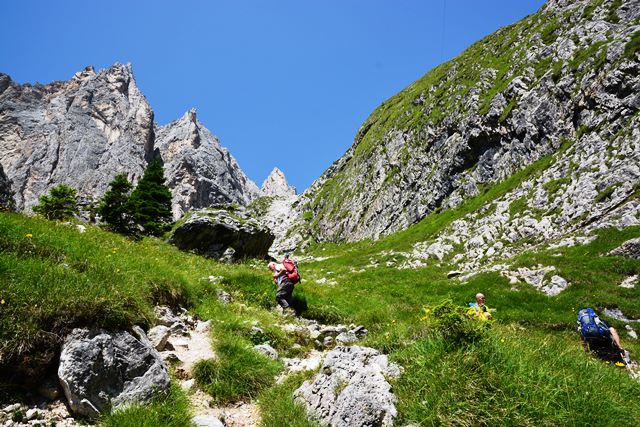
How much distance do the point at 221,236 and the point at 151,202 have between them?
10.4 m

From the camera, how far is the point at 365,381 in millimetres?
6695

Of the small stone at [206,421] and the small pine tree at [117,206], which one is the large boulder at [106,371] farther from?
the small pine tree at [117,206]

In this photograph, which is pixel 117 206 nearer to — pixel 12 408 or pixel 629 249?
pixel 12 408

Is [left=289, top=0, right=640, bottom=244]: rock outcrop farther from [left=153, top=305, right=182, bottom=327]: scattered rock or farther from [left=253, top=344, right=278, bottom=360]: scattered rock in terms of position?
[left=153, top=305, right=182, bottom=327]: scattered rock

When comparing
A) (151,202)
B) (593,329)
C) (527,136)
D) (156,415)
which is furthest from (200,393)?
(527,136)

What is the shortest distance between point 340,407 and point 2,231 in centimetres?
879

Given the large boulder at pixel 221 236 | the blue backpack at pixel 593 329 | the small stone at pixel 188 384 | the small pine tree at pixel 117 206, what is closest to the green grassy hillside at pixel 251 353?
the small stone at pixel 188 384

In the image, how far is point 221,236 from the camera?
26484mm

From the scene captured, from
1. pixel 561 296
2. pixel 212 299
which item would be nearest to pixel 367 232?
pixel 561 296

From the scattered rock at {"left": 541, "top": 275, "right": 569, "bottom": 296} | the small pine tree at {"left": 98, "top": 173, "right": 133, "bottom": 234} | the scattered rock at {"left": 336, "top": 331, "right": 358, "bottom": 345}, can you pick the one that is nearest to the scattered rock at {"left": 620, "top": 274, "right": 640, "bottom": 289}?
the scattered rock at {"left": 541, "top": 275, "right": 569, "bottom": 296}

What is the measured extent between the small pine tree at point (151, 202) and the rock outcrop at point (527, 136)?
111ft

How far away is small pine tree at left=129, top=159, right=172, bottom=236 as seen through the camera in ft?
102

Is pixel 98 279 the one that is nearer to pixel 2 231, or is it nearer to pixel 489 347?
pixel 2 231

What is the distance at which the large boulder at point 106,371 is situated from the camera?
244 inches
